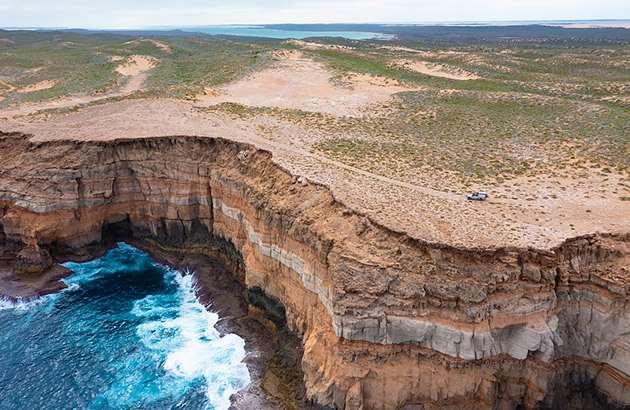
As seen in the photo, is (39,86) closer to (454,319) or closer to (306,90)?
(306,90)

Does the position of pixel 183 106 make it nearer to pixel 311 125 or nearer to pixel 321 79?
pixel 311 125

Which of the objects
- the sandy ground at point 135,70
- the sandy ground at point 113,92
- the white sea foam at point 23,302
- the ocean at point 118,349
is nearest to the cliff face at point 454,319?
the ocean at point 118,349

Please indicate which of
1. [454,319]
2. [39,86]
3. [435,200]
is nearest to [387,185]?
[435,200]

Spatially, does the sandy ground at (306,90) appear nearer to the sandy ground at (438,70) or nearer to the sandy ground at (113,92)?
the sandy ground at (438,70)

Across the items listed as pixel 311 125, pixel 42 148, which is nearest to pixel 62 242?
pixel 42 148

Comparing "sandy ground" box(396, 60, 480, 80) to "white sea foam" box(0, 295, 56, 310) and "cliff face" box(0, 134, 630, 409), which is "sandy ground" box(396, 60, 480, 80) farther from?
"white sea foam" box(0, 295, 56, 310)

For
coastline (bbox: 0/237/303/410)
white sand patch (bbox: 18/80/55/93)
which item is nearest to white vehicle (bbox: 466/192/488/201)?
coastline (bbox: 0/237/303/410)
